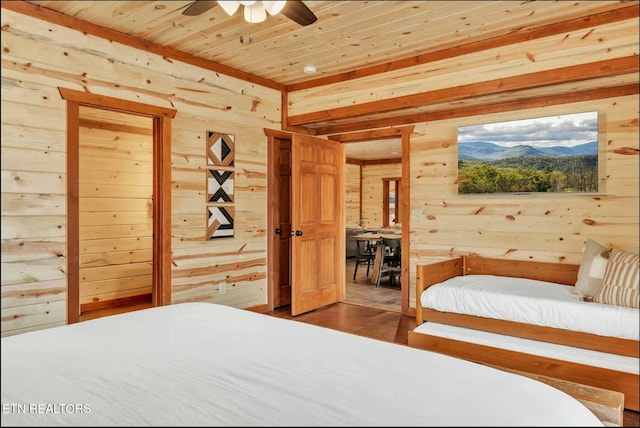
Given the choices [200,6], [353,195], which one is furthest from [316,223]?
[353,195]

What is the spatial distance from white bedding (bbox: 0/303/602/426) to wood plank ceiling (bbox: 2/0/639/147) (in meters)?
1.44

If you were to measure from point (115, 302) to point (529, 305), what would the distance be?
3807 mm

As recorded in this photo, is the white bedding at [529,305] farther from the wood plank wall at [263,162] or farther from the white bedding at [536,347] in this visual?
the wood plank wall at [263,162]

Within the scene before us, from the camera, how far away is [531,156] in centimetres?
311

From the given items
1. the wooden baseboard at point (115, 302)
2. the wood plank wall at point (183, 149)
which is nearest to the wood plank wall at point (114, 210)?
the wooden baseboard at point (115, 302)

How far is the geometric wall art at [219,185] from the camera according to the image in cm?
363

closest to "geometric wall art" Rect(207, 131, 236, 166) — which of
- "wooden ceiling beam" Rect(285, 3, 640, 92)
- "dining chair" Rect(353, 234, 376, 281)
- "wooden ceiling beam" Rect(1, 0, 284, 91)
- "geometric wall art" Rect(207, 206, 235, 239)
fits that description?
"geometric wall art" Rect(207, 206, 235, 239)

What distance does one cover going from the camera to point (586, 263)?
258 cm

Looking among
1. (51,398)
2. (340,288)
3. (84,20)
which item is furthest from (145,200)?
(51,398)

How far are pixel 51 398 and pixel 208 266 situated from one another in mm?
2621

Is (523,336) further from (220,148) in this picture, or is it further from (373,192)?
(373,192)

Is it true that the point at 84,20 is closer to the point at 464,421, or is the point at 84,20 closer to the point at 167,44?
the point at 167,44

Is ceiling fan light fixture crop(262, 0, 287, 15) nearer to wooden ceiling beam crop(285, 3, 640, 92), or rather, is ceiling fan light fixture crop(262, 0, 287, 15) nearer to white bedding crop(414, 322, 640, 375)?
wooden ceiling beam crop(285, 3, 640, 92)

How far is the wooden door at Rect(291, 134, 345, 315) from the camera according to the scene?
4.10 metres
